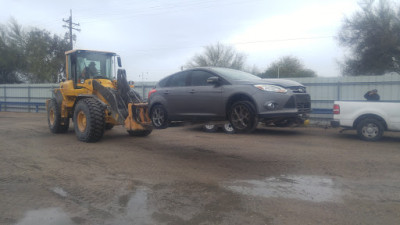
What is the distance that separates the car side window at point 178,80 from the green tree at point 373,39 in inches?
713

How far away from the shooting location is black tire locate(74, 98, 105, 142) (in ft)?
30.6

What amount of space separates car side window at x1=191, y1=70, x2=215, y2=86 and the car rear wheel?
115 cm

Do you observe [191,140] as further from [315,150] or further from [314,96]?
[314,96]

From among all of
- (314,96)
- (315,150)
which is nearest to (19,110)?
(314,96)

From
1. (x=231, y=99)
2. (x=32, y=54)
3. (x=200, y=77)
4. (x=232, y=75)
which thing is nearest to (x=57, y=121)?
(x=200, y=77)

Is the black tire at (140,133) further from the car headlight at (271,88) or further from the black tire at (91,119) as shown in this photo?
the car headlight at (271,88)

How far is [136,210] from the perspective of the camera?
4520 millimetres

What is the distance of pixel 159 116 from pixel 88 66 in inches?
170

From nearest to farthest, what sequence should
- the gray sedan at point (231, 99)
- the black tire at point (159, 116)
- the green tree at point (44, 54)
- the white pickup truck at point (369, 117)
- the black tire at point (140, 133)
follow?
the gray sedan at point (231, 99) < the black tire at point (159, 116) < the white pickup truck at point (369, 117) < the black tire at point (140, 133) < the green tree at point (44, 54)

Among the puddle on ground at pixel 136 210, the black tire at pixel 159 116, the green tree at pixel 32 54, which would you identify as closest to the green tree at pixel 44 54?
the green tree at pixel 32 54

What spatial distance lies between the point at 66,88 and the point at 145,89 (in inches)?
317

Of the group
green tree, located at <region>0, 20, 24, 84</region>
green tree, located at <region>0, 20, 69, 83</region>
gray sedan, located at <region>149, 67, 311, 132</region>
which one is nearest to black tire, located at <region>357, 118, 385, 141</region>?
gray sedan, located at <region>149, 67, 311, 132</region>

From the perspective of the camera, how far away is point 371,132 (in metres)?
10.2

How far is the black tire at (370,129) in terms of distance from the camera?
10.0m
